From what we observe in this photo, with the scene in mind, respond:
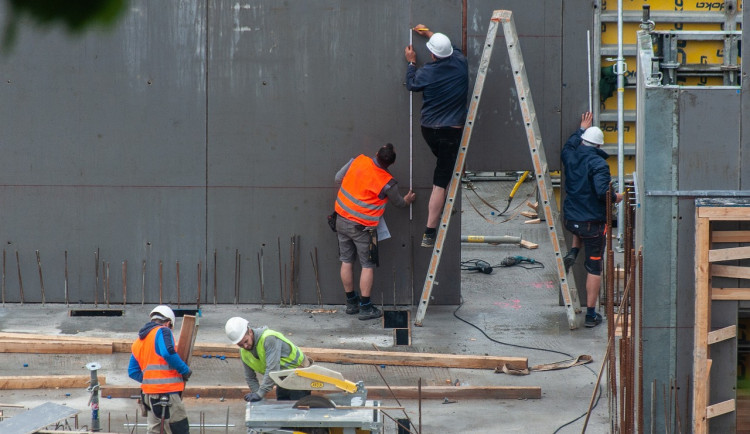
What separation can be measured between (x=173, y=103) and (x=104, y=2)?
9.73m

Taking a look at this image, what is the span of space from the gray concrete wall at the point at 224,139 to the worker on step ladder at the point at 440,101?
0.46 metres

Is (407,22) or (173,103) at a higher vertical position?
(407,22)

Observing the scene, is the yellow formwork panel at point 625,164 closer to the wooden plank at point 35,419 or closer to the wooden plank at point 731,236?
the wooden plank at point 731,236

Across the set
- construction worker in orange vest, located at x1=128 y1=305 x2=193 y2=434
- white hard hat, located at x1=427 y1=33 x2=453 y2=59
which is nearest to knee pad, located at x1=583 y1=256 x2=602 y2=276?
white hard hat, located at x1=427 y1=33 x2=453 y2=59

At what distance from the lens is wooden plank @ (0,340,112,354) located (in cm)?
980

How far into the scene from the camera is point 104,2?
180 cm

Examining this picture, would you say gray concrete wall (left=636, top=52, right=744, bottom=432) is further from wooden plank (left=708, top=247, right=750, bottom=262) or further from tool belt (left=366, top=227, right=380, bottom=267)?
tool belt (left=366, top=227, right=380, bottom=267)

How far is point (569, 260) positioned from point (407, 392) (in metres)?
3.03

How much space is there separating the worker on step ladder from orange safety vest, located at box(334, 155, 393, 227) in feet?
1.99

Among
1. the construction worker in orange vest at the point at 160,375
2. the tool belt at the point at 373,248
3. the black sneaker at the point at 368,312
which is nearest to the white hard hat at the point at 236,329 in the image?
the construction worker in orange vest at the point at 160,375

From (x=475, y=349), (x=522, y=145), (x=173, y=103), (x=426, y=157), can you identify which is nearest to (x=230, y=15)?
(x=173, y=103)

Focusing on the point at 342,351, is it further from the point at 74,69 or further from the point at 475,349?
the point at 74,69

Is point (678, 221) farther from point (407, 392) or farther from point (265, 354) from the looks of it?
point (265, 354)

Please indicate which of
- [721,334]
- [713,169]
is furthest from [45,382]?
[713,169]
